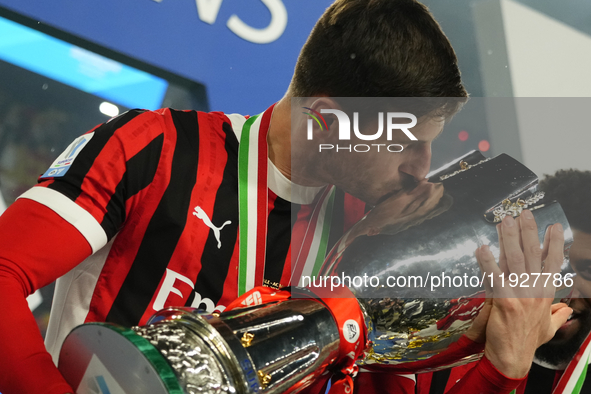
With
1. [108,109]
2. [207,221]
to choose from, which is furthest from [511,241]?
[108,109]

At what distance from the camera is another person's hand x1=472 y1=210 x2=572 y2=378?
1.90ft

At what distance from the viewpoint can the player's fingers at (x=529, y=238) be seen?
1.91 feet

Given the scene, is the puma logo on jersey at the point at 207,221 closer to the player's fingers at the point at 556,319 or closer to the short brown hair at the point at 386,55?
the short brown hair at the point at 386,55

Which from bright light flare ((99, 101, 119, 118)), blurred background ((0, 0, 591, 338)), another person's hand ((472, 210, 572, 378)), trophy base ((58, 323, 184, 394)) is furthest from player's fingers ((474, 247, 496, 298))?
bright light flare ((99, 101, 119, 118))

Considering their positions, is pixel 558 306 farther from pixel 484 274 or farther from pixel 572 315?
pixel 484 274

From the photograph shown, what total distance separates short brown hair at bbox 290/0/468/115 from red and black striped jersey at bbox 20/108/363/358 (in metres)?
0.17

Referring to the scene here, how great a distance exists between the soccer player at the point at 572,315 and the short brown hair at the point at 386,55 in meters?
0.17

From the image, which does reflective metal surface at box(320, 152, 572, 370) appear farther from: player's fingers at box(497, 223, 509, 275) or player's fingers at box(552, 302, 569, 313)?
player's fingers at box(552, 302, 569, 313)

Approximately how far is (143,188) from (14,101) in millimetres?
798

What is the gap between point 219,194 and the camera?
792 millimetres

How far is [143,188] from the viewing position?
0.73m

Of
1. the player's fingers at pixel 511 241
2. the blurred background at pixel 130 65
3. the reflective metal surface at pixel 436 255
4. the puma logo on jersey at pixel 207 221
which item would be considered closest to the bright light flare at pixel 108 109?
the blurred background at pixel 130 65

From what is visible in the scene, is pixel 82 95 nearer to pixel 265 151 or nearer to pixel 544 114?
pixel 265 151

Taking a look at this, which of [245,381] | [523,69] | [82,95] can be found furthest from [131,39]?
[523,69]
